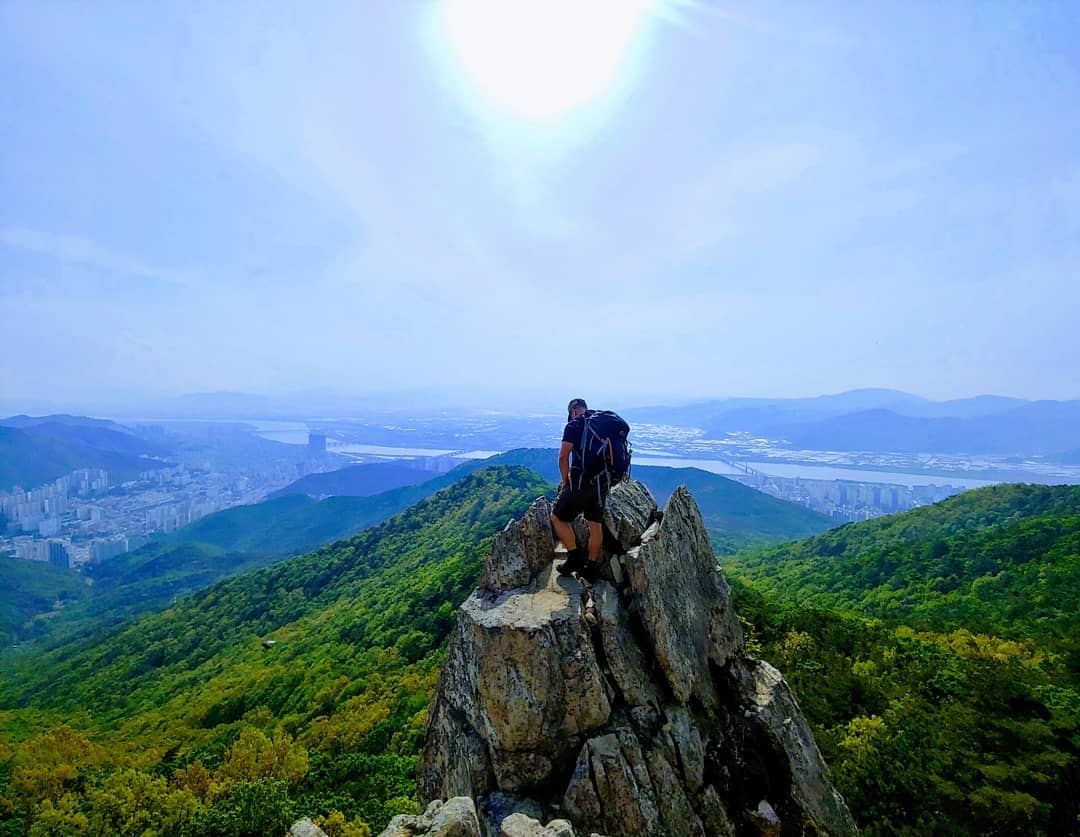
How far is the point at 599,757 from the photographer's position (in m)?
7.23

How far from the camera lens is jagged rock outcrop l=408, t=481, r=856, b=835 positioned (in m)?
7.23

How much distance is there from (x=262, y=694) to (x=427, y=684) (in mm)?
18465

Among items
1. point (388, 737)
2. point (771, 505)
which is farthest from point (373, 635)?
point (771, 505)

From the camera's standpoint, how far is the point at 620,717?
25.5 ft

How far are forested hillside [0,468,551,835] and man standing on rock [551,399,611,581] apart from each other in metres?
12.4

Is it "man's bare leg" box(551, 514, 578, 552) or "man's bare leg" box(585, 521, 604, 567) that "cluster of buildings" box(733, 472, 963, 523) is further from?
"man's bare leg" box(551, 514, 578, 552)

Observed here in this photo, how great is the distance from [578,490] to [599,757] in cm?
404

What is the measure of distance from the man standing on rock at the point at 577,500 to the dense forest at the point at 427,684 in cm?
920

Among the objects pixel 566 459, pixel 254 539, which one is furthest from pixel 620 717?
pixel 254 539

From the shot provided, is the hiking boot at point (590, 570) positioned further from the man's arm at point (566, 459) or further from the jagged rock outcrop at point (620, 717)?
the man's arm at point (566, 459)

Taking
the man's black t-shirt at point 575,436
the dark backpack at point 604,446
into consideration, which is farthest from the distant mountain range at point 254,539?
the man's black t-shirt at point 575,436

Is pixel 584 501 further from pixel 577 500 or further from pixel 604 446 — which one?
pixel 604 446

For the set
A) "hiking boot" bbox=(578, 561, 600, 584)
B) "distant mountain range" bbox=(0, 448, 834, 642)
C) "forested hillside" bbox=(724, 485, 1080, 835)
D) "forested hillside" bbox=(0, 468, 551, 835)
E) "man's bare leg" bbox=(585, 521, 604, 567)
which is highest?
"man's bare leg" bbox=(585, 521, 604, 567)

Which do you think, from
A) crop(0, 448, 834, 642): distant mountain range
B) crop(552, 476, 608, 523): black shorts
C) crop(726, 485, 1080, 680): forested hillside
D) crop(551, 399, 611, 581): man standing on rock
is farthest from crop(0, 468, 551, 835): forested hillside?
crop(726, 485, 1080, 680): forested hillside
